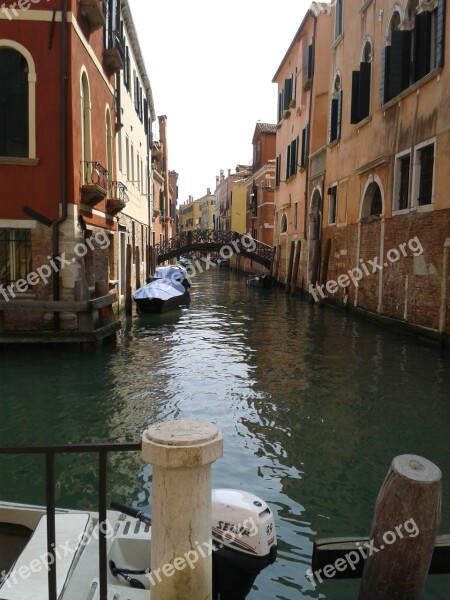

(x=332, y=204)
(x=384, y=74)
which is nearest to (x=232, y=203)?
(x=332, y=204)

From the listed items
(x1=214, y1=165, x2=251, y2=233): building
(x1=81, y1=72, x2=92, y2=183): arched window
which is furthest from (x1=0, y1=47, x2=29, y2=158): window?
(x1=214, y1=165, x2=251, y2=233): building

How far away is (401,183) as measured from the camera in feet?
35.9

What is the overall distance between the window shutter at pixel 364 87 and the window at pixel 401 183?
2.32 meters

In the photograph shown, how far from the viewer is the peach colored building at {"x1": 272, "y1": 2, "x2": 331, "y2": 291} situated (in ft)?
58.7

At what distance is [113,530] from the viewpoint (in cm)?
256

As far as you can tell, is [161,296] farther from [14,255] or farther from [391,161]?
[391,161]

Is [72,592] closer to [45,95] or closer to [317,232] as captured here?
[45,95]

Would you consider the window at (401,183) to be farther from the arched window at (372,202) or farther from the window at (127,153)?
the window at (127,153)

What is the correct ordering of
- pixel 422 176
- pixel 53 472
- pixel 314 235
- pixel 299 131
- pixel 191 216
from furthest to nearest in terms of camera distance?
pixel 191 216 < pixel 299 131 < pixel 314 235 < pixel 422 176 < pixel 53 472

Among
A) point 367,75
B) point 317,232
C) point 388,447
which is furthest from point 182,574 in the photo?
point 317,232

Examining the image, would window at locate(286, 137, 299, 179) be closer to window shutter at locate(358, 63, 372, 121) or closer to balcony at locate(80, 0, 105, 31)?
window shutter at locate(358, 63, 372, 121)

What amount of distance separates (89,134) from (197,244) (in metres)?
17.0

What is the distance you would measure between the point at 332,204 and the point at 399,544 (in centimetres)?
1441

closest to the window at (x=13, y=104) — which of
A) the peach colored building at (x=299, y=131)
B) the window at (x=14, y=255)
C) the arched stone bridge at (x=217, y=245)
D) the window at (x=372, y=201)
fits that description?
the window at (x=14, y=255)
